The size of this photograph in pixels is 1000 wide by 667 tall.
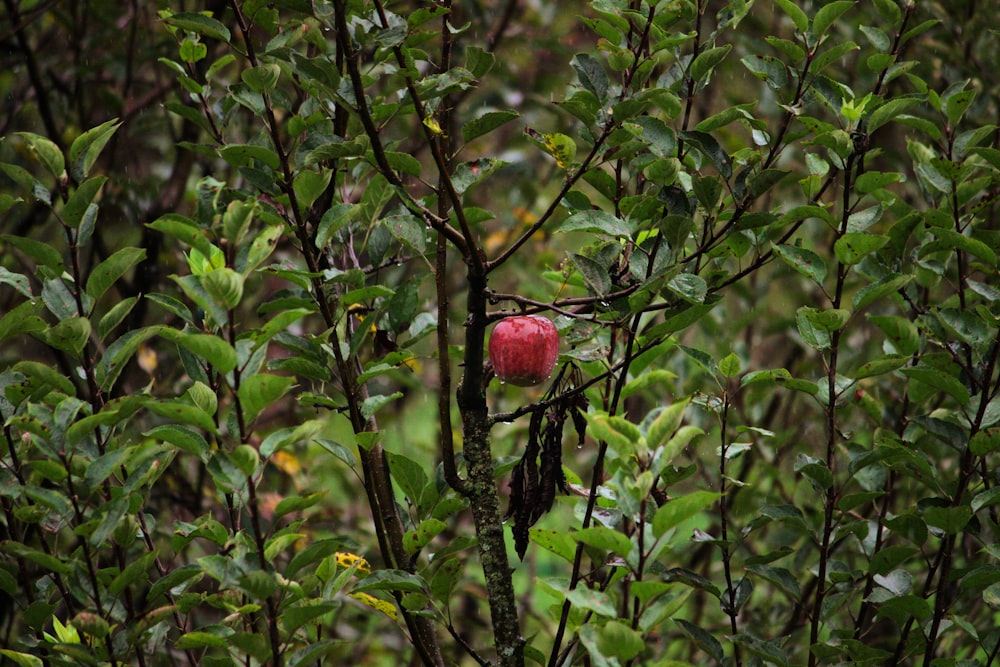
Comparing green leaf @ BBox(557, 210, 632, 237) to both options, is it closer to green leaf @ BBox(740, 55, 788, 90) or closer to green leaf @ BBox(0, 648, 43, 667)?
green leaf @ BBox(740, 55, 788, 90)

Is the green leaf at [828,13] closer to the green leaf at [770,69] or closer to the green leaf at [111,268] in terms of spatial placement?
the green leaf at [770,69]

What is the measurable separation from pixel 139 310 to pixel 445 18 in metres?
1.38

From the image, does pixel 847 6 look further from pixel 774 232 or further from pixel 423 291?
pixel 423 291

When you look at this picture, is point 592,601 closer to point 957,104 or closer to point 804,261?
point 804,261

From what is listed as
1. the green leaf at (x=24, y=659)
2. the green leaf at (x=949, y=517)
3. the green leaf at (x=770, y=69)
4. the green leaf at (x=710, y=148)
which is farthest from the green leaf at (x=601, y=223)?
the green leaf at (x=24, y=659)

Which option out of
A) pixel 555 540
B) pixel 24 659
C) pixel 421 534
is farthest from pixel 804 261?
pixel 24 659

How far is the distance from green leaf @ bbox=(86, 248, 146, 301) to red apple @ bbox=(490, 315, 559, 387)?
0.49 m

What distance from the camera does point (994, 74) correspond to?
2570 millimetres

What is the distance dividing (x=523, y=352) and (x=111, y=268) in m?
0.54

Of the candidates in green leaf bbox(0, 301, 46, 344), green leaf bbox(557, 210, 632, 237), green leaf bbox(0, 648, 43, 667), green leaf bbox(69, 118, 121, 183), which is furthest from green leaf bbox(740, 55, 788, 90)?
green leaf bbox(0, 648, 43, 667)

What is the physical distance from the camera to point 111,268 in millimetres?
1191

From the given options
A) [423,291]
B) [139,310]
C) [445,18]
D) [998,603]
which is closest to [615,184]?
[445,18]

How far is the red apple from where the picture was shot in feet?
4.60

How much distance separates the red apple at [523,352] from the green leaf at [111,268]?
49 cm
